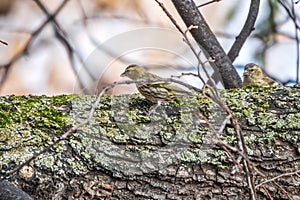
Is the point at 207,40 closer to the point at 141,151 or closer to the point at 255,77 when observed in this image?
the point at 255,77

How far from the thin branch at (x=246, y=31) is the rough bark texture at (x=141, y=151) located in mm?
772

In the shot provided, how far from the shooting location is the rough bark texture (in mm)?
1204

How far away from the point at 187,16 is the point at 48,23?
0.59 meters

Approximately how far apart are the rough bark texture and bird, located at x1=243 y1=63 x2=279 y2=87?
0.62m

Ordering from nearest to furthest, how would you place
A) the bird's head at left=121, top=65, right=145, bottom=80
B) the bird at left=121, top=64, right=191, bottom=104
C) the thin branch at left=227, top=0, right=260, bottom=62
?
the bird at left=121, top=64, right=191, bottom=104 < the bird's head at left=121, top=65, right=145, bottom=80 < the thin branch at left=227, top=0, right=260, bottom=62

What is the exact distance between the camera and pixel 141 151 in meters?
1.26

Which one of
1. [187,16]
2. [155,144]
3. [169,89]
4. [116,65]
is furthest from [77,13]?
[155,144]

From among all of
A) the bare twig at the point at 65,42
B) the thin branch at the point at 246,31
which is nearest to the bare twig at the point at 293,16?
the thin branch at the point at 246,31

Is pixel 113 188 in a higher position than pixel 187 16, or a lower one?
lower

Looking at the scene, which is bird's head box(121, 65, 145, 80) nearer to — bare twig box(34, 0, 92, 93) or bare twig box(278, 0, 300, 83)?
bare twig box(34, 0, 92, 93)

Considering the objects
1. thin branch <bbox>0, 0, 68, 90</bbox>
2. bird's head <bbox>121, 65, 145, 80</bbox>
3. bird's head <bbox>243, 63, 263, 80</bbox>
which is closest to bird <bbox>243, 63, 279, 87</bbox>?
bird's head <bbox>243, 63, 263, 80</bbox>

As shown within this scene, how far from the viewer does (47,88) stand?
2.13 metres

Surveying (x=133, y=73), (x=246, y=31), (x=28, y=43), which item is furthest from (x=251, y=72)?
(x=28, y=43)

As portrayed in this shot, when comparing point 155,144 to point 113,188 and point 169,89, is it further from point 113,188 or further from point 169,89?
point 169,89
